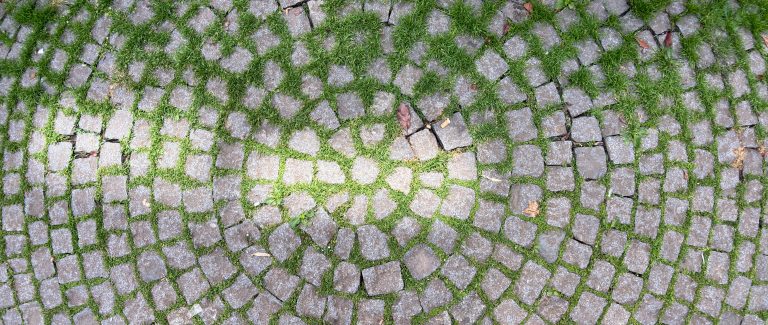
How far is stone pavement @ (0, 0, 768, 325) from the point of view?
12.3ft

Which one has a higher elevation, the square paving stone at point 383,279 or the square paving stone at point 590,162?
the square paving stone at point 590,162

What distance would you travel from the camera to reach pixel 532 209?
3.78m

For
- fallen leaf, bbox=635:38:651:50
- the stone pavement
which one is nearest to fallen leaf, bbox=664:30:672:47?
the stone pavement

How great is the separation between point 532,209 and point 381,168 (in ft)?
3.61

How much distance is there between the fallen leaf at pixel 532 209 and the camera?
377cm

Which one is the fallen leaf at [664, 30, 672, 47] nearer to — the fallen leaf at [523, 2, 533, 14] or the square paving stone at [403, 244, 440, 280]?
the fallen leaf at [523, 2, 533, 14]

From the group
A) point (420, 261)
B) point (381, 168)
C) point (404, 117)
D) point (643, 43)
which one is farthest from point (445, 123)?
point (643, 43)

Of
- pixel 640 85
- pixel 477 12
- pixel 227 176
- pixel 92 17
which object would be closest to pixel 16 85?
pixel 92 17

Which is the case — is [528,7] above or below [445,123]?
above

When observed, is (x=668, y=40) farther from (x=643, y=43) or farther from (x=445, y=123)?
(x=445, y=123)

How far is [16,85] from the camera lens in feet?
12.8

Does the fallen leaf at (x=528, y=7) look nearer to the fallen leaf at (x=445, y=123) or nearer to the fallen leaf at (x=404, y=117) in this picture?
the fallen leaf at (x=445, y=123)

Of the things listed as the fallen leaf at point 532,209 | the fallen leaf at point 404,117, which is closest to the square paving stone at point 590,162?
the fallen leaf at point 532,209

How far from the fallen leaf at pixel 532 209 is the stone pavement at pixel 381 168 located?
2 centimetres
